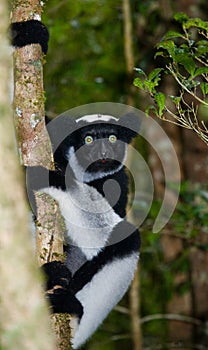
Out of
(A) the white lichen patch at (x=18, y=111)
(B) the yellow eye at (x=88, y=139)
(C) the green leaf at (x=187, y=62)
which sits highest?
(B) the yellow eye at (x=88, y=139)

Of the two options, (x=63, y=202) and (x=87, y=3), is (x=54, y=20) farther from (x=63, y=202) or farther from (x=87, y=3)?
(x=63, y=202)

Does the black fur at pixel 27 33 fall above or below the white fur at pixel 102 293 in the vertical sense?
above

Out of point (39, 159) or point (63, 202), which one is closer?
point (39, 159)

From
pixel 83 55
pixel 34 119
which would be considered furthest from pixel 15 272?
pixel 83 55

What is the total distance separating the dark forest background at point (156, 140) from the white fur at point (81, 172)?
91cm

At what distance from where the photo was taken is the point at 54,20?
596 cm

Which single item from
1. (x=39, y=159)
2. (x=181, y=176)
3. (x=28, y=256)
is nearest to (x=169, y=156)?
(x=181, y=176)

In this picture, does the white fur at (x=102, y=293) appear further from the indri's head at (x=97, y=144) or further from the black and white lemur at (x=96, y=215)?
the indri's head at (x=97, y=144)

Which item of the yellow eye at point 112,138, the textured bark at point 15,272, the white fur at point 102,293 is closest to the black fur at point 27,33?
the yellow eye at point 112,138

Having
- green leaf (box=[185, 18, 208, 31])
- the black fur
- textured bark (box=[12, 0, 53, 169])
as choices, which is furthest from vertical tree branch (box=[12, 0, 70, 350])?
green leaf (box=[185, 18, 208, 31])

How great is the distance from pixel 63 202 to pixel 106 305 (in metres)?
1.13

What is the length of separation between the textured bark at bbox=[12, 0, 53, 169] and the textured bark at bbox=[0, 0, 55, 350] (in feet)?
4.05

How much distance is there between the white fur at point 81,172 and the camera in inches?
157

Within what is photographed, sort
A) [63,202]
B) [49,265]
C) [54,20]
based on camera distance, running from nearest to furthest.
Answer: [49,265] < [63,202] < [54,20]
